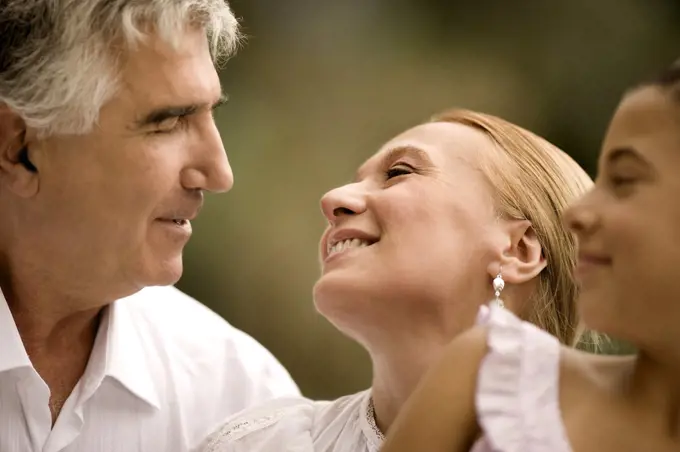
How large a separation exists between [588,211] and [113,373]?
0.95 meters

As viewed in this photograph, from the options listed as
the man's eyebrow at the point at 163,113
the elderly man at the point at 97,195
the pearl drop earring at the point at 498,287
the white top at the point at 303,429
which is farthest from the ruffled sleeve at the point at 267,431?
the man's eyebrow at the point at 163,113

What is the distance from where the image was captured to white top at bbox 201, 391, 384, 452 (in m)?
1.37

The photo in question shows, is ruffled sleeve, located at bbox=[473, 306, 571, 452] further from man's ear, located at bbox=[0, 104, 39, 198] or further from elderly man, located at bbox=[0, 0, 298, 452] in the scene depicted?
man's ear, located at bbox=[0, 104, 39, 198]

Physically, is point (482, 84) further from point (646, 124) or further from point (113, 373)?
point (646, 124)

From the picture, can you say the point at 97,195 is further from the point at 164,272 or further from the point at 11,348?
the point at 11,348

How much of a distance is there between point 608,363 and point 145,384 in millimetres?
897

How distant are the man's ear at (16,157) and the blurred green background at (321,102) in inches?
47.6

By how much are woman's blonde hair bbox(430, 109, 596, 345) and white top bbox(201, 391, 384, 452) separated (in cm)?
30

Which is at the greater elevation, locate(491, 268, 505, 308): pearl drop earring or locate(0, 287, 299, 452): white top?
locate(491, 268, 505, 308): pearl drop earring

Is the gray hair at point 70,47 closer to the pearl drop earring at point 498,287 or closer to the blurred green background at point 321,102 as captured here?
the pearl drop earring at point 498,287

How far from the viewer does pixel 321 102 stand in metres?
2.70

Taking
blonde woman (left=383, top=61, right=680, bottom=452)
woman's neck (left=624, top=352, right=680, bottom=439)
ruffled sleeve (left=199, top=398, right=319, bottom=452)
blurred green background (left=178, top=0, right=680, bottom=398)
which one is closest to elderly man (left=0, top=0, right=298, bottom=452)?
ruffled sleeve (left=199, top=398, right=319, bottom=452)

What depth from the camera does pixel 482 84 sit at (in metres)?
2.65

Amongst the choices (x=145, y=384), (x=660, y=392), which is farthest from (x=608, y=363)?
(x=145, y=384)
